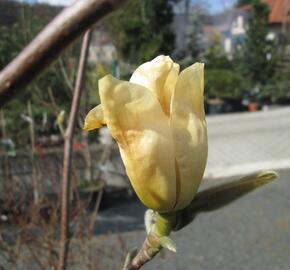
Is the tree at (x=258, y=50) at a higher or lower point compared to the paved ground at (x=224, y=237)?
higher

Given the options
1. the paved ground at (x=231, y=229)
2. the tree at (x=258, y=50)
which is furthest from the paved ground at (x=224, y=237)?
the tree at (x=258, y=50)

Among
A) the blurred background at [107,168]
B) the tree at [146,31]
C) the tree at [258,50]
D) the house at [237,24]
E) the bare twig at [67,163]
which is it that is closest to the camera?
the bare twig at [67,163]

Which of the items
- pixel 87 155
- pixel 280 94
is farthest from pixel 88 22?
pixel 280 94

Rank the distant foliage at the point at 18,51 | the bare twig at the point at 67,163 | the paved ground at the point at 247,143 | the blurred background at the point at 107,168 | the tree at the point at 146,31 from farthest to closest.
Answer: the tree at the point at 146,31
the paved ground at the point at 247,143
the distant foliage at the point at 18,51
the blurred background at the point at 107,168
the bare twig at the point at 67,163

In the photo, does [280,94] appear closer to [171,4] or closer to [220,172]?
[171,4]

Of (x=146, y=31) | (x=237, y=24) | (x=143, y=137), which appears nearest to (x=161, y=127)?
(x=143, y=137)

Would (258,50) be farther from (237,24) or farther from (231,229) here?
(237,24)

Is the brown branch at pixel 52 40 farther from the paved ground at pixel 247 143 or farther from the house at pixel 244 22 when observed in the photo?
the house at pixel 244 22
